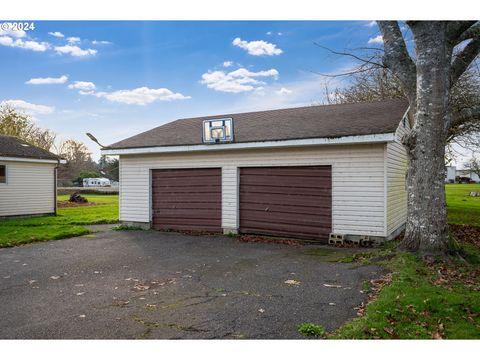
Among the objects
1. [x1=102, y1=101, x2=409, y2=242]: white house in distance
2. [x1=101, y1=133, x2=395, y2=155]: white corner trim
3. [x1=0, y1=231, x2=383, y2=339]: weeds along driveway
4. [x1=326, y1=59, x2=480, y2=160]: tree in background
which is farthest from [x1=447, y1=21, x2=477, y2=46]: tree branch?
[x1=0, y1=231, x2=383, y2=339]: weeds along driveway

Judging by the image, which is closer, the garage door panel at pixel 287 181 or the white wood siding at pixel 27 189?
the garage door panel at pixel 287 181

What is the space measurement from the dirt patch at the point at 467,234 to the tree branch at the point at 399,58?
4.39 metres

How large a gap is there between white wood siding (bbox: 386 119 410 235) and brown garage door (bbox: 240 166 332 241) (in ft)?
4.54

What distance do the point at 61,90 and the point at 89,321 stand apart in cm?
769

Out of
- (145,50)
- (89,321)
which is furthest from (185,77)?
(89,321)

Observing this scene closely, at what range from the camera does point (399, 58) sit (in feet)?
25.0

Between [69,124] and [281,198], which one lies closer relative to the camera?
[281,198]

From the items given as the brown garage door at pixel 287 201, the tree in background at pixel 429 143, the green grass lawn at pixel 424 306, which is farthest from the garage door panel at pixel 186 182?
the green grass lawn at pixel 424 306

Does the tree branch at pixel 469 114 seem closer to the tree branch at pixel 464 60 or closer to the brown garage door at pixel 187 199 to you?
the tree branch at pixel 464 60

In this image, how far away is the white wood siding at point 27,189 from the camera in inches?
559

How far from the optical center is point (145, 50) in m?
7.54

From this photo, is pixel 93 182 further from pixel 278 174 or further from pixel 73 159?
pixel 278 174

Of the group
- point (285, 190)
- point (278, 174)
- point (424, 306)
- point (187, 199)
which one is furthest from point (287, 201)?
point (424, 306)
